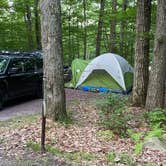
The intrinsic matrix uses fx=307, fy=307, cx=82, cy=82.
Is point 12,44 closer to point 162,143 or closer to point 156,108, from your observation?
point 156,108

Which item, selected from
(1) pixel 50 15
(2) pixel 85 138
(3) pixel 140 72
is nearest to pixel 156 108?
(3) pixel 140 72

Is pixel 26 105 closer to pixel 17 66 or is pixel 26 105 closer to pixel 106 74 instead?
pixel 17 66

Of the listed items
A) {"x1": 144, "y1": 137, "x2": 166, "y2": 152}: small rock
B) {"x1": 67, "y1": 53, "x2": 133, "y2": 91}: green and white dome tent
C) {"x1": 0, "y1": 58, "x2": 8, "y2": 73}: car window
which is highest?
{"x1": 0, "y1": 58, "x2": 8, "y2": 73}: car window

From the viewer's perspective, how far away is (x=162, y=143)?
569cm

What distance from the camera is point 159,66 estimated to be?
25.5ft

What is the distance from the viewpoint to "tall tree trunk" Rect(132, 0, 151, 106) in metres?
8.65

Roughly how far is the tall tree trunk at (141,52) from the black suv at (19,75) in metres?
3.46

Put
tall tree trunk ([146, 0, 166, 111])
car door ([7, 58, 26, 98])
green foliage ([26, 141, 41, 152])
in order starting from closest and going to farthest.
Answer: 1. green foliage ([26, 141, 41, 152])
2. tall tree trunk ([146, 0, 166, 111])
3. car door ([7, 58, 26, 98])

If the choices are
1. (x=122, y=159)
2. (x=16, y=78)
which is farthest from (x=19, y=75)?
(x=122, y=159)

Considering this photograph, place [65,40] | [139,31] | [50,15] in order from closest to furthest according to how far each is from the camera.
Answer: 1. [50,15]
2. [139,31]
3. [65,40]

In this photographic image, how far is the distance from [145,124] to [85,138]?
2073 mm

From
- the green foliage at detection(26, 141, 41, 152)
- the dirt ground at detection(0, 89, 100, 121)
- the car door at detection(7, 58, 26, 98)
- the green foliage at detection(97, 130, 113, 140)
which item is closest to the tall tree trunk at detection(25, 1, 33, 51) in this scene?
the dirt ground at detection(0, 89, 100, 121)

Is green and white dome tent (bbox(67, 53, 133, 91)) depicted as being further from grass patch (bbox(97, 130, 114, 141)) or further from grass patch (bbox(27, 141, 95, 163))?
grass patch (bbox(27, 141, 95, 163))

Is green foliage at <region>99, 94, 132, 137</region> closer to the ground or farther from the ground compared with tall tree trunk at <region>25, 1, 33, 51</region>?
closer to the ground
